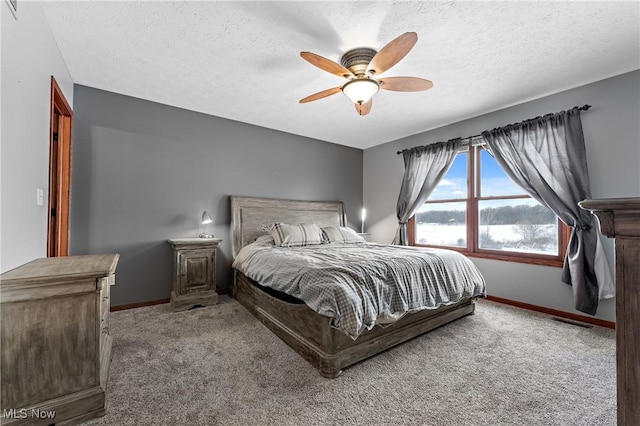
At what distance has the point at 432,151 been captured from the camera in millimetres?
4312

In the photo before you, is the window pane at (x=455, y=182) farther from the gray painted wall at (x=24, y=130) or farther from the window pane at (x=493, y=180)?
the gray painted wall at (x=24, y=130)

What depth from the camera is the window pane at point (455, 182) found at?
13.5 feet

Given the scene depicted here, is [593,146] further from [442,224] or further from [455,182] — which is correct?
[442,224]

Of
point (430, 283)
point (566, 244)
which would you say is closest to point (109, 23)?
point (430, 283)

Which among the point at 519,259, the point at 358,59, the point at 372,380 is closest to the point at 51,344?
the point at 372,380

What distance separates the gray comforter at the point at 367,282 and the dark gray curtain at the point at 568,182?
104cm

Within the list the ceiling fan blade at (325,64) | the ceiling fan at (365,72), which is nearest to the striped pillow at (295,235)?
the ceiling fan at (365,72)

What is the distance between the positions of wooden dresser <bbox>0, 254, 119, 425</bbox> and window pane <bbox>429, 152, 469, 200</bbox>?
4.29 meters

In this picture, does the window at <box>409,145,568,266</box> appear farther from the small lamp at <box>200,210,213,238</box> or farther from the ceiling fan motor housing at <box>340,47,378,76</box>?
the small lamp at <box>200,210,213,238</box>

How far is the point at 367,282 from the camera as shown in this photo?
212 centimetres

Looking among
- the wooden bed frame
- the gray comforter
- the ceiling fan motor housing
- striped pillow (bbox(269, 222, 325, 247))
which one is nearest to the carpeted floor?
the wooden bed frame

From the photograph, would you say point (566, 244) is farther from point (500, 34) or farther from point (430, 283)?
point (500, 34)

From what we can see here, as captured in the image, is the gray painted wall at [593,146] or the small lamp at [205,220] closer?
the gray painted wall at [593,146]

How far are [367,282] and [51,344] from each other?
6.25ft
